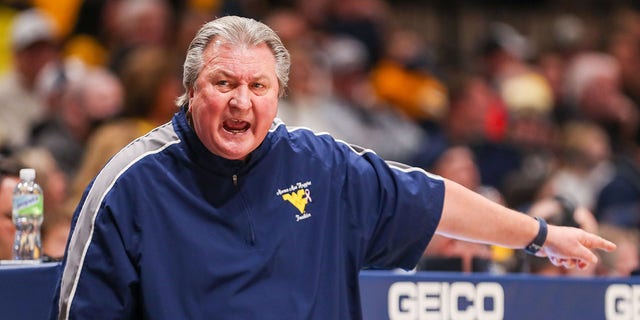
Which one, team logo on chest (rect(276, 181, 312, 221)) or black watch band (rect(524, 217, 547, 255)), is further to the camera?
black watch band (rect(524, 217, 547, 255))

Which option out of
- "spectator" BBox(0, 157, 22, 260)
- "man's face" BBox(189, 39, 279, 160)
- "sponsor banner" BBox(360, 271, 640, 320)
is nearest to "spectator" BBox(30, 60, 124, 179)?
"spectator" BBox(0, 157, 22, 260)

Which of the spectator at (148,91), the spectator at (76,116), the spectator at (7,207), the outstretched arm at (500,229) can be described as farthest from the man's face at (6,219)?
the spectator at (76,116)

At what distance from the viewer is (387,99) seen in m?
9.65

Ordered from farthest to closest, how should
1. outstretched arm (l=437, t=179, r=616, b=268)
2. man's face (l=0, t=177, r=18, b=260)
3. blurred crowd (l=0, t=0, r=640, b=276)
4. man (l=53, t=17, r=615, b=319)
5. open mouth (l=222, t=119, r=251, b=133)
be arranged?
blurred crowd (l=0, t=0, r=640, b=276) < man's face (l=0, t=177, r=18, b=260) < outstretched arm (l=437, t=179, r=616, b=268) < open mouth (l=222, t=119, r=251, b=133) < man (l=53, t=17, r=615, b=319)

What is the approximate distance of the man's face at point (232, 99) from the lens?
3281 millimetres

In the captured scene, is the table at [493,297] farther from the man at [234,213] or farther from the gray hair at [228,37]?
the gray hair at [228,37]

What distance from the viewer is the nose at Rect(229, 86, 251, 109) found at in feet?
10.7

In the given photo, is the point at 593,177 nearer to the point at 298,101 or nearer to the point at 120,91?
the point at 298,101

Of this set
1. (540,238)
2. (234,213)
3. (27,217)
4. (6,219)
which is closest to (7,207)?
(6,219)

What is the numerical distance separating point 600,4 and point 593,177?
11.5ft

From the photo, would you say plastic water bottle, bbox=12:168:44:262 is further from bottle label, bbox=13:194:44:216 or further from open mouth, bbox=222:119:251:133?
open mouth, bbox=222:119:251:133

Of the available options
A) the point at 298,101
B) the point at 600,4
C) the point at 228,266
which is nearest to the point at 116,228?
the point at 228,266

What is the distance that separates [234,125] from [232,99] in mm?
82

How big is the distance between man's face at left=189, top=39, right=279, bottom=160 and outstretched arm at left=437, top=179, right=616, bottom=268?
0.72m
